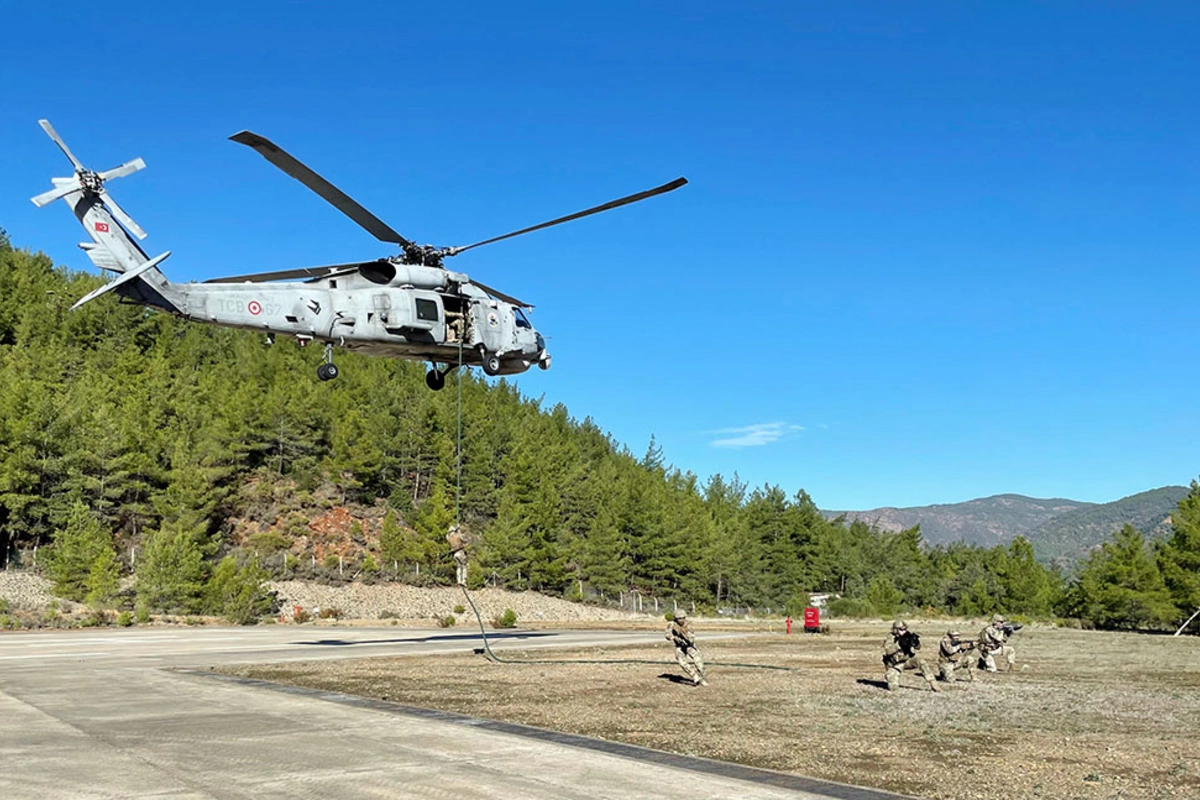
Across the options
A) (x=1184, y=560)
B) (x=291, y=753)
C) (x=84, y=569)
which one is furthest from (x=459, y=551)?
(x=1184, y=560)

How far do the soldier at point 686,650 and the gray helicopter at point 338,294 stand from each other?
907 centimetres

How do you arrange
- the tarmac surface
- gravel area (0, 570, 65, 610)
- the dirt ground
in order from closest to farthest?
the tarmac surface, the dirt ground, gravel area (0, 570, 65, 610)

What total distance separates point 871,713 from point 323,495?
304 feet

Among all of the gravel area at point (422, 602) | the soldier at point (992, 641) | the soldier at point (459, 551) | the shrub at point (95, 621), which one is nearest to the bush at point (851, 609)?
the gravel area at point (422, 602)

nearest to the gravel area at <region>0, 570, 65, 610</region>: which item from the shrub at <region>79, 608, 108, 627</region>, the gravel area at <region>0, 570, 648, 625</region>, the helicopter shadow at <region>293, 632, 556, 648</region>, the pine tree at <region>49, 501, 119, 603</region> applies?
the gravel area at <region>0, 570, 648, 625</region>

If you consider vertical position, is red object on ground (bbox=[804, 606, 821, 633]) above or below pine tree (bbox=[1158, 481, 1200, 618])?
below

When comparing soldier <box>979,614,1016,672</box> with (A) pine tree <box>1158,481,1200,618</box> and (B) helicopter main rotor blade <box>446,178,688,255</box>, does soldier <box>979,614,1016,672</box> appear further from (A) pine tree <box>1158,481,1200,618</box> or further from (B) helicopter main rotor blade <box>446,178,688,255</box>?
(A) pine tree <box>1158,481,1200,618</box>

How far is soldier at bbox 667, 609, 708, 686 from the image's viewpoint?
18.2 m

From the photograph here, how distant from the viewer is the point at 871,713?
48.8 feet

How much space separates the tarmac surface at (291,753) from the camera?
28.7ft

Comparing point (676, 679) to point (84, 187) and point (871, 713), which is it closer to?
point (871, 713)

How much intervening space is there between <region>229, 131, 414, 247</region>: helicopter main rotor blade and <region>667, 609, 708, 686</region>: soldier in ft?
37.0

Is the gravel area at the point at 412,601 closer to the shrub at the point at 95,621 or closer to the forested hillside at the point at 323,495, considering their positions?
the forested hillside at the point at 323,495

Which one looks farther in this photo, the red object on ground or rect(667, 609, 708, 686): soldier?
the red object on ground
